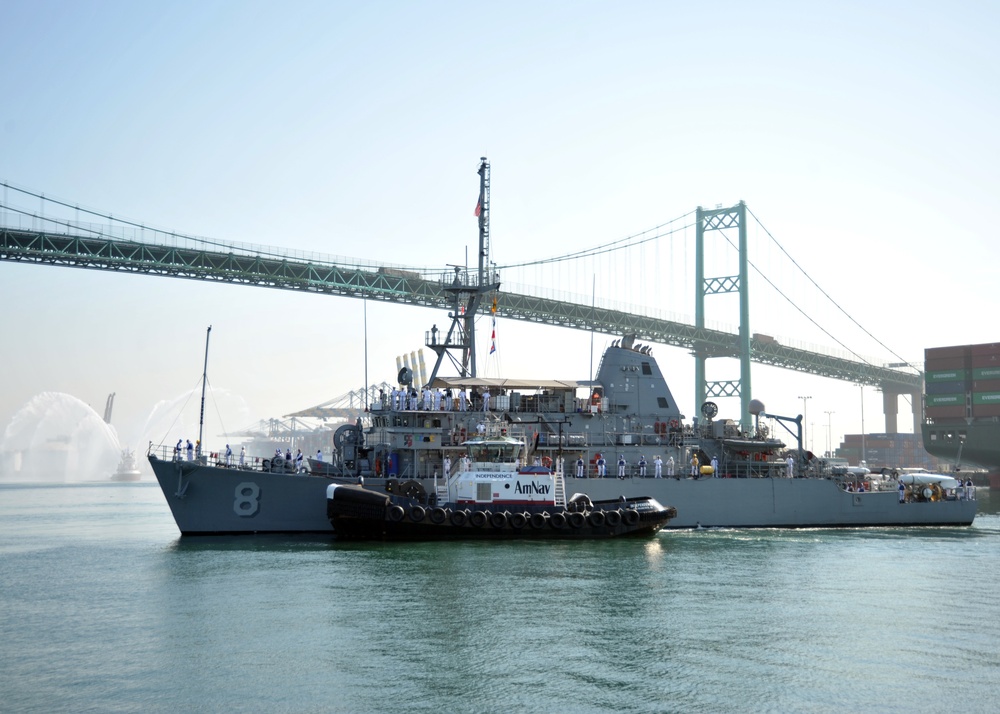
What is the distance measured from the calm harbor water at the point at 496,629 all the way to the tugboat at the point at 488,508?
99cm

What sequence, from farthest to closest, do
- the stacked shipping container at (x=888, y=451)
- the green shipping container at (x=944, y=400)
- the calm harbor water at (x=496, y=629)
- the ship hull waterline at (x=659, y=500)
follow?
the stacked shipping container at (x=888, y=451) → the green shipping container at (x=944, y=400) → the ship hull waterline at (x=659, y=500) → the calm harbor water at (x=496, y=629)

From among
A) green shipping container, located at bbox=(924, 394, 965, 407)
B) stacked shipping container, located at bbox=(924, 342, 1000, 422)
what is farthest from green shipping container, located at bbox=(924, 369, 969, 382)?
green shipping container, located at bbox=(924, 394, 965, 407)

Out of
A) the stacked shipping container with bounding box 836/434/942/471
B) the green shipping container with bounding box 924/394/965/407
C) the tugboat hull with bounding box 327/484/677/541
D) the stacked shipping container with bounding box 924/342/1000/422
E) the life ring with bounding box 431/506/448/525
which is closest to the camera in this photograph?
the tugboat hull with bounding box 327/484/677/541

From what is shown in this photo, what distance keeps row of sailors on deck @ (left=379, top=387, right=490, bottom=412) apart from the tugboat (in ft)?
8.58

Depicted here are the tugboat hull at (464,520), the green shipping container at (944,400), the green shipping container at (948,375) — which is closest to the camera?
the tugboat hull at (464,520)

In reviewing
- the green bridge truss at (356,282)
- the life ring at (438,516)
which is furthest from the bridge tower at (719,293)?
the life ring at (438,516)

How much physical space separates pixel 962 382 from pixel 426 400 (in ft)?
223

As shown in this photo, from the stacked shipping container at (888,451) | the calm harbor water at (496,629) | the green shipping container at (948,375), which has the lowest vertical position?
the calm harbor water at (496,629)

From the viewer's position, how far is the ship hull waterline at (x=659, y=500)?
99.4ft

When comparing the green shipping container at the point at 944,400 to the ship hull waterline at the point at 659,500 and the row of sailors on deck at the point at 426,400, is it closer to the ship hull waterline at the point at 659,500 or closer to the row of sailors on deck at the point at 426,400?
the ship hull waterline at the point at 659,500

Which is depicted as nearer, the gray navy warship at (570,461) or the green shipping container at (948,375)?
the gray navy warship at (570,461)

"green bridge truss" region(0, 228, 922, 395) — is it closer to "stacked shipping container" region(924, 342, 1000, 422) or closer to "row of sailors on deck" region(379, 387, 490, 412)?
"stacked shipping container" region(924, 342, 1000, 422)

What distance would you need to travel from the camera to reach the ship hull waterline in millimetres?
30297

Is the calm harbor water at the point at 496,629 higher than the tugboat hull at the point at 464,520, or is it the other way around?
the tugboat hull at the point at 464,520
